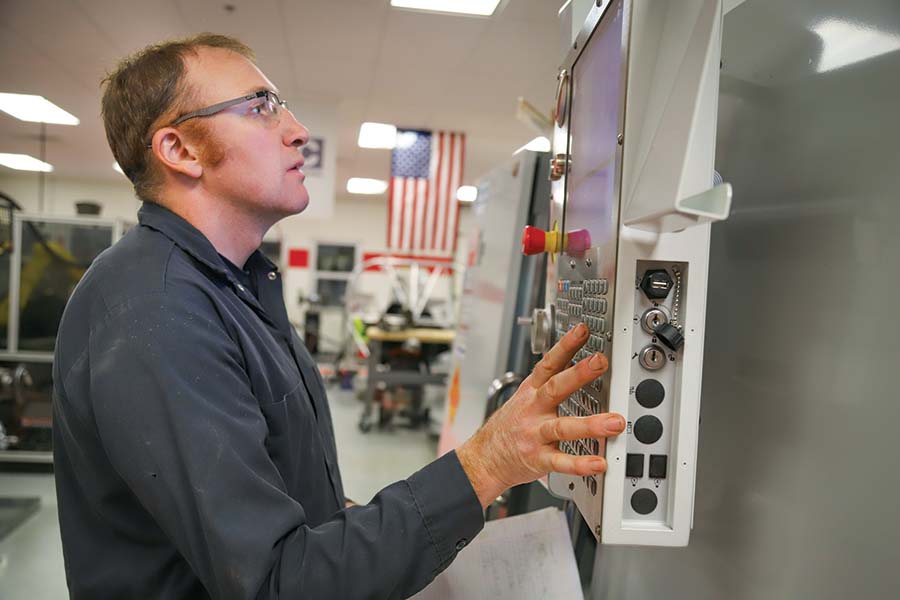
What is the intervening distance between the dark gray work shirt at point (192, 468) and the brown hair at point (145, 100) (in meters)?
0.18

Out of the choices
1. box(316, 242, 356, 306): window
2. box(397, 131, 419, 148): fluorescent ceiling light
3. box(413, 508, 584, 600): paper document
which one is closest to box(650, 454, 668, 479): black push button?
box(413, 508, 584, 600): paper document

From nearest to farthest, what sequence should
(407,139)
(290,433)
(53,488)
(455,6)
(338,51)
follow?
(290,433), (455,6), (53,488), (338,51), (407,139)

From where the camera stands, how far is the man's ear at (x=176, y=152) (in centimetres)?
109

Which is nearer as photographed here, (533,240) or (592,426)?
(592,426)

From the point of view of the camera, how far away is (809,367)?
2.72 feet

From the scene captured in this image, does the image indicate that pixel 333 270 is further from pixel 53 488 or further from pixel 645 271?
pixel 645 271

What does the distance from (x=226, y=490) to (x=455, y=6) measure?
3.53 m

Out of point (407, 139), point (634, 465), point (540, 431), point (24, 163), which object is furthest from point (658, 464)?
point (24, 163)

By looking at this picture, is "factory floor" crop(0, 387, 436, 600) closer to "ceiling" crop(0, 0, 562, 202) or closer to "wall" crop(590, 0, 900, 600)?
"wall" crop(590, 0, 900, 600)

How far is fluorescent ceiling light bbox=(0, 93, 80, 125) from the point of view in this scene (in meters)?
5.07

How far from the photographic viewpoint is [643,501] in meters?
0.75

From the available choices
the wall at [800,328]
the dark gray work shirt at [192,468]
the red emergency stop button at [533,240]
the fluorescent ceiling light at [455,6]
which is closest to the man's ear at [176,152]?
the dark gray work shirt at [192,468]

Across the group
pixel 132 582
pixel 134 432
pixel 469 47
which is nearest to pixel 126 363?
pixel 134 432

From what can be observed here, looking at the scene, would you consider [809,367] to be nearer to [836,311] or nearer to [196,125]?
[836,311]
